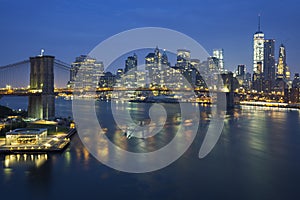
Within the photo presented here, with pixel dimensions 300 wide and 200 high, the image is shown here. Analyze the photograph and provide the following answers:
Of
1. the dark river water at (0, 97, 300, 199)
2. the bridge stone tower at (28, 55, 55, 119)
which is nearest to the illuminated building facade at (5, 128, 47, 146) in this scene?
the dark river water at (0, 97, 300, 199)

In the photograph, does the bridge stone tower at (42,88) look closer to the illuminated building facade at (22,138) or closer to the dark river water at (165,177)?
the illuminated building facade at (22,138)

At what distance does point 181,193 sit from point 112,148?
13.0 feet

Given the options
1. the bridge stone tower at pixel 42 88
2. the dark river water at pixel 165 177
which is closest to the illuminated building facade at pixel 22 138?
the dark river water at pixel 165 177

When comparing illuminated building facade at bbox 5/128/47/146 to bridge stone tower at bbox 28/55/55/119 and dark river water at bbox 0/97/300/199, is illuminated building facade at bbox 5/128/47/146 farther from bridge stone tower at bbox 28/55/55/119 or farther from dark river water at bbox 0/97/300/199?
bridge stone tower at bbox 28/55/55/119

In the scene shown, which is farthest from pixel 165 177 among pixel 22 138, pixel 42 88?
pixel 42 88

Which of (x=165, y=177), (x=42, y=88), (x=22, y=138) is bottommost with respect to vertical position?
(x=165, y=177)

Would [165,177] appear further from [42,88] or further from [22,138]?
[42,88]

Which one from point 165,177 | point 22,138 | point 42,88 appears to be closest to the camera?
point 165,177

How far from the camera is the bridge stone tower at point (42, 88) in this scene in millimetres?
13773

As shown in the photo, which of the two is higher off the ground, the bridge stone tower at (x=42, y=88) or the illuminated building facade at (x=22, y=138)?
the bridge stone tower at (x=42, y=88)

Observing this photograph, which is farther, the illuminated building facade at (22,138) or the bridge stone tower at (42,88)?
the bridge stone tower at (42,88)

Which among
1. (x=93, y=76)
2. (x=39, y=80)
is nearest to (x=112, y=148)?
(x=39, y=80)

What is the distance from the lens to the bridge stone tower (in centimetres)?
1377

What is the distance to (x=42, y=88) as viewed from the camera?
45.0 feet
